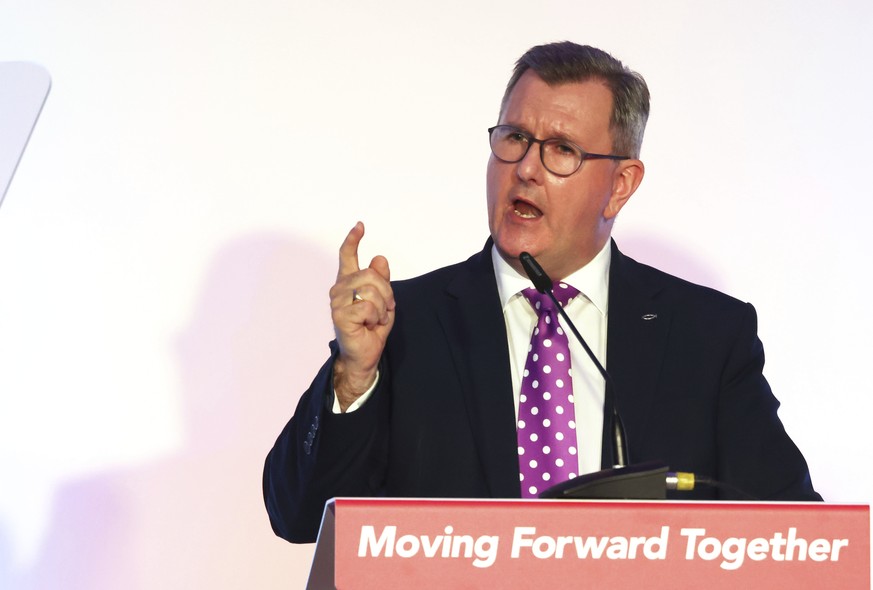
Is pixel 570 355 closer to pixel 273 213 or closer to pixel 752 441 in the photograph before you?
pixel 752 441

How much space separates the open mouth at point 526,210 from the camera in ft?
7.39

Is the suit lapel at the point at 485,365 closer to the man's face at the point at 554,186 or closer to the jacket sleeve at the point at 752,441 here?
the man's face at the point at 554,186

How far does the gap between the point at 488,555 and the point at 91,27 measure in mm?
2074

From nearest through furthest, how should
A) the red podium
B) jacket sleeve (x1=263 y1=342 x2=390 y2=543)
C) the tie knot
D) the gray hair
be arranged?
the red podium, jacket sleeve (x1=263 y1=342 x2=390 y2=543), the tie knot, the gray hair

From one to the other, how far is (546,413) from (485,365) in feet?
0.47

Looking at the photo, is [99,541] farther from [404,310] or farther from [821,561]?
[821,561]

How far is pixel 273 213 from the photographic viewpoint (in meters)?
2.90

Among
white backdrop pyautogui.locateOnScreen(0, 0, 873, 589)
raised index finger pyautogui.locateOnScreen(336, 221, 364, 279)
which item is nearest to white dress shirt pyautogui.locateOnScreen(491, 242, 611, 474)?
raised index finger pyautogui.locateOnScreen(336, 221, 364, 279)

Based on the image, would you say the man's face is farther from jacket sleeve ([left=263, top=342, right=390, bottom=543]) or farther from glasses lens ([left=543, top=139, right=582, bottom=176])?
jacket sleeve ([left=263, top=342, right=390, bottom=543])

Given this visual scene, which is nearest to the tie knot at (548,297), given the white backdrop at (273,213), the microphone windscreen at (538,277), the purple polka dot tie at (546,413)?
the purple polka dot tie at (546,413)

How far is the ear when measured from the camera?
2393 millimetres

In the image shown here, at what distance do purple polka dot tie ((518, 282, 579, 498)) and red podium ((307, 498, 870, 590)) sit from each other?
791 millimetres

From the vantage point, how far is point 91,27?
2875 millimetres

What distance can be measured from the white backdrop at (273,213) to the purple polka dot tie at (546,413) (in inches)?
32.9
